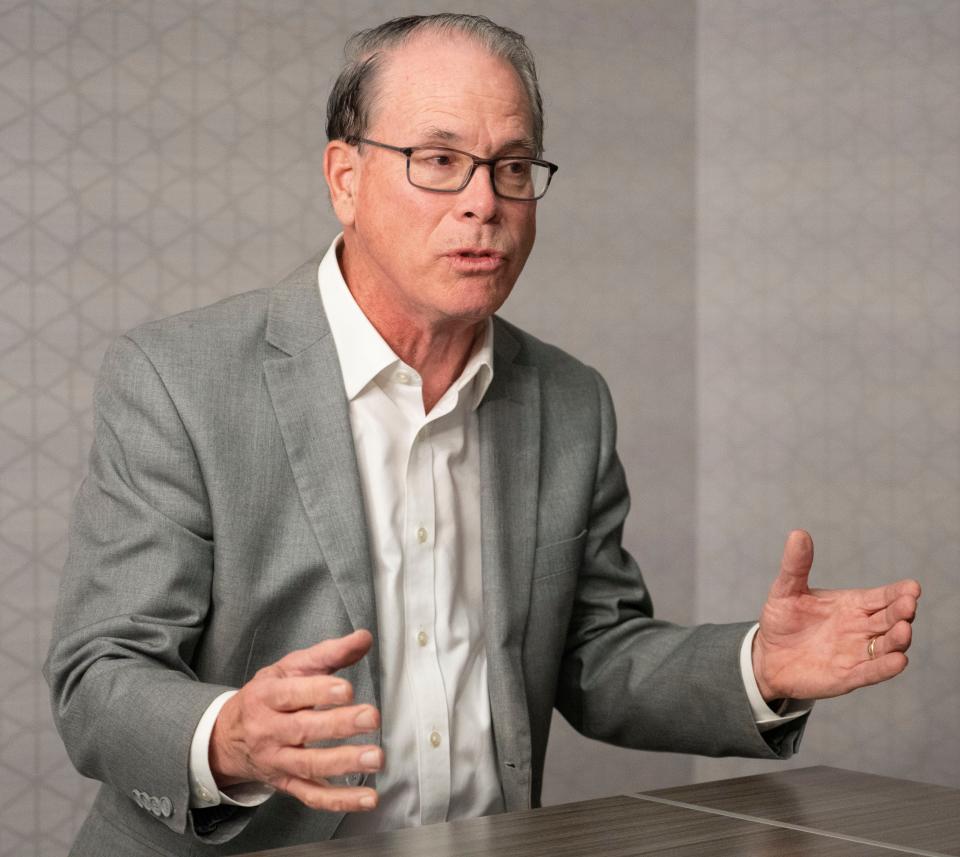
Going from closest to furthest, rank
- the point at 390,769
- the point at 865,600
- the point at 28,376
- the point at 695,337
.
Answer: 1. the point at 865,600
2. the point at 390,769
3. the point at 28,376
4. the point at 695,337

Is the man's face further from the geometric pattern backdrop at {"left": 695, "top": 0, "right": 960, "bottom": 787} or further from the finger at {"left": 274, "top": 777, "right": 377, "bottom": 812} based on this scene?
the geometric pattern backdrop at {"left": 695, "top": 0, "right": 960, "bottom": 787}

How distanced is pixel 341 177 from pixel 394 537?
491mm

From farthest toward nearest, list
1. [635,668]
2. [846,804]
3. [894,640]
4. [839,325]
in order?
[839,325], [635,668], [894,640], [846,804]

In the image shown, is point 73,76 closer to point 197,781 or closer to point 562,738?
point 197,781

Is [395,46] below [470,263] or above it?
above

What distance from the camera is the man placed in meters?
1.52

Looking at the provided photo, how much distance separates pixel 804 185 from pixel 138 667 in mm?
2217

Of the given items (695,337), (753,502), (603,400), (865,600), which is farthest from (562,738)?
(865,600)

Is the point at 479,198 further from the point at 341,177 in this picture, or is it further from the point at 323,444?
the point at 323,444

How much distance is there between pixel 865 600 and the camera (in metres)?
1.52

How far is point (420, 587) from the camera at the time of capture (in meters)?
1.71

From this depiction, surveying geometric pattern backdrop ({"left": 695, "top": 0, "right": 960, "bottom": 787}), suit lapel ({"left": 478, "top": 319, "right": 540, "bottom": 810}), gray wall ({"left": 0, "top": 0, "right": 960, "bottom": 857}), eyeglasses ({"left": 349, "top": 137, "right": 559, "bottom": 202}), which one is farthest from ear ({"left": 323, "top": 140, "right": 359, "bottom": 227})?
geometric pattern backdrop ({"left": 695, "top": 0, "right": 960, "bottom": 787})

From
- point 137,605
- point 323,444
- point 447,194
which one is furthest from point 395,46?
point 137,605

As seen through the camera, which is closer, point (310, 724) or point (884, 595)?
point (310, 724)
